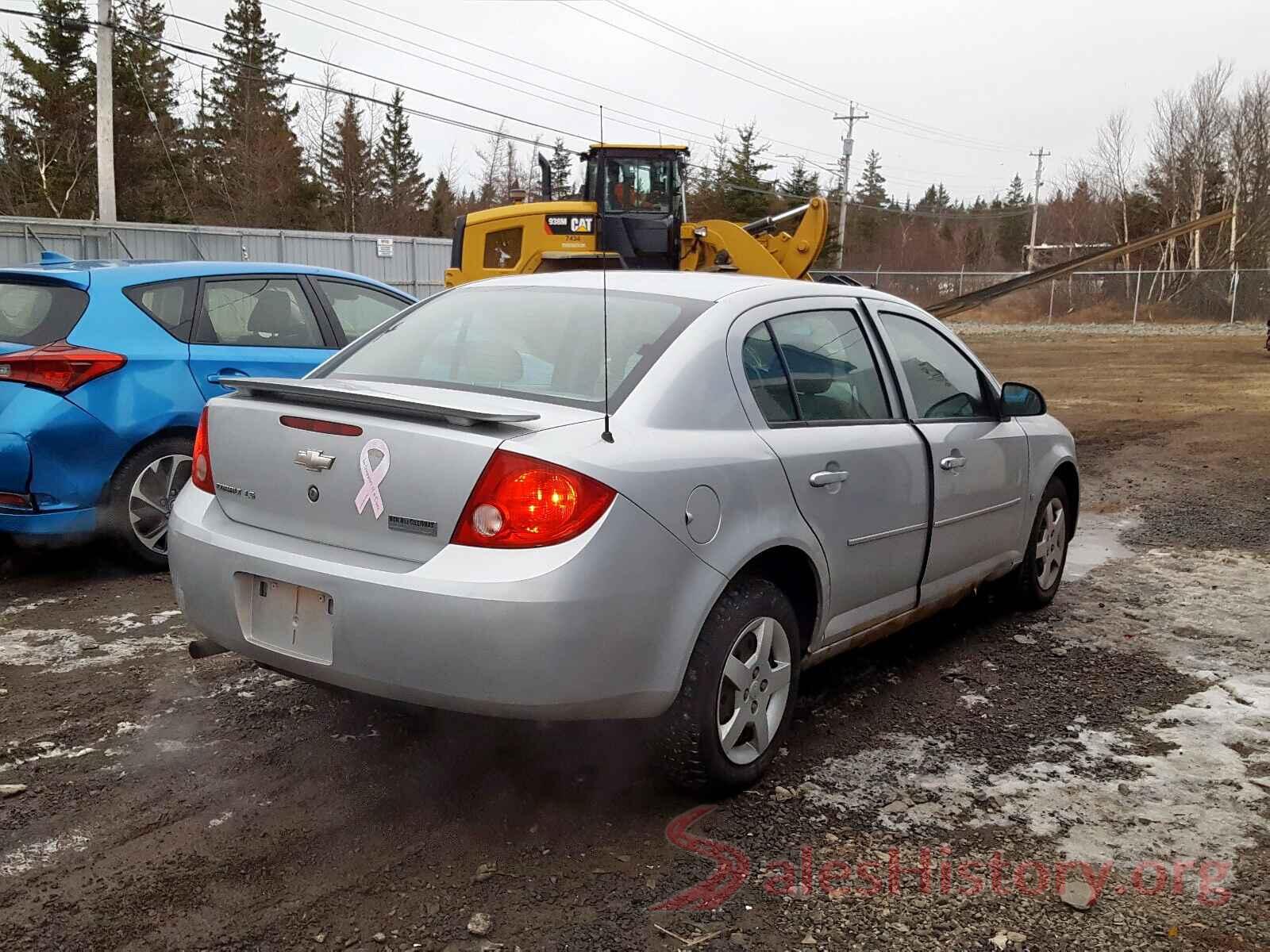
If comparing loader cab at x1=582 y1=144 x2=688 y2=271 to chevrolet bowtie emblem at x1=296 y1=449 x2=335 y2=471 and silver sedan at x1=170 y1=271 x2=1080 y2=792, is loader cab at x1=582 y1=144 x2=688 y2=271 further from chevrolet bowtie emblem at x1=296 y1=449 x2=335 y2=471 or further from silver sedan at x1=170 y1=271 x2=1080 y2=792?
chevrolet bowtie emblem at x1=296 y1=449 x2=335 y2=471

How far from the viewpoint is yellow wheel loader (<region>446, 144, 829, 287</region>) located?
50.2ft

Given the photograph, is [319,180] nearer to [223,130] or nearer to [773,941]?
[223,130]

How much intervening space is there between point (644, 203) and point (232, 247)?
42.2 ft

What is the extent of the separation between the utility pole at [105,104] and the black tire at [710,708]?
22.8 metres

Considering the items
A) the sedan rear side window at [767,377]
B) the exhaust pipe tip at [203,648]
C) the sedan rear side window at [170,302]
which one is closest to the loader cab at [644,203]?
the sedan rear side window at [170,302]

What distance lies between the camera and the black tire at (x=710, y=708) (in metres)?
3.16

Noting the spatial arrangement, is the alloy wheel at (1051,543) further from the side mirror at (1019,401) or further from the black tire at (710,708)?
the black tire at (710,708)

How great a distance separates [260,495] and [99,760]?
3.52 ft

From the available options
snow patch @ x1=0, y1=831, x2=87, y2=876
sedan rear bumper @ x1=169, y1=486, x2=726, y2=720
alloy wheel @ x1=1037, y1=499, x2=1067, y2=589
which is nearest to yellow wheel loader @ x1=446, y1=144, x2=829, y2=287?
alloy wheel @ x1=1037, y1=499, x2=1067, y2=589

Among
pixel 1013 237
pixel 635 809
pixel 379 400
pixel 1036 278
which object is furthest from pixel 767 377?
pixel 1013 237

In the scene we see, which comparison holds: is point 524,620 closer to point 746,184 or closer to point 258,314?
point 258,314

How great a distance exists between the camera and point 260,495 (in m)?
3.29

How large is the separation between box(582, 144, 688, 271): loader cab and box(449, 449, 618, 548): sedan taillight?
13.2m

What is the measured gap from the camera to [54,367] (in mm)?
5230
